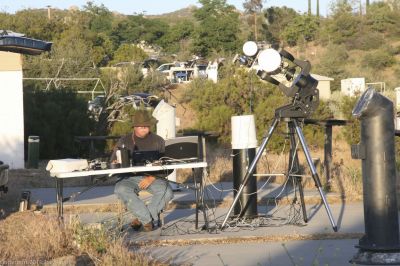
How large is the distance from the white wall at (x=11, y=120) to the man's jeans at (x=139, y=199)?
10.7 metres

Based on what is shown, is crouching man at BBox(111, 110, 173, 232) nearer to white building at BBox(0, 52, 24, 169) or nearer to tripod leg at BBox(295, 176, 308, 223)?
tripod leg at BBox(295, 176, 308, 223)

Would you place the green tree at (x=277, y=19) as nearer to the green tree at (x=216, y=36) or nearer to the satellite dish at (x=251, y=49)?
the green tree at (x=216, y=36)

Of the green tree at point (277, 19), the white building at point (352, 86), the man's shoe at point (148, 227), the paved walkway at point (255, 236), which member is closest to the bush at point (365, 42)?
the green tree at point (277, 19)

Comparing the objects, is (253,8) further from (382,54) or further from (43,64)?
(43,64)

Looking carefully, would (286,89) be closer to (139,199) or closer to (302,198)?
(302,198)

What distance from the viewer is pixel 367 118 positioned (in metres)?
7.20

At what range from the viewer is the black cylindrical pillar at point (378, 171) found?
712 cm

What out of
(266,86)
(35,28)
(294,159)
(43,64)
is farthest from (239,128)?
(35,28)

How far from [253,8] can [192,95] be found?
142ft

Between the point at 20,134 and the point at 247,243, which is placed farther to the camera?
the point at 20,134

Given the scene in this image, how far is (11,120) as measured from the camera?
2056 cm

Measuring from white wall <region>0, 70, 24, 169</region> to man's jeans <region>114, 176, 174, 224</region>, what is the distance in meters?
10.7

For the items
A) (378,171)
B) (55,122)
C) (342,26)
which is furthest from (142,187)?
(342,26)

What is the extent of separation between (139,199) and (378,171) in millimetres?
3790
